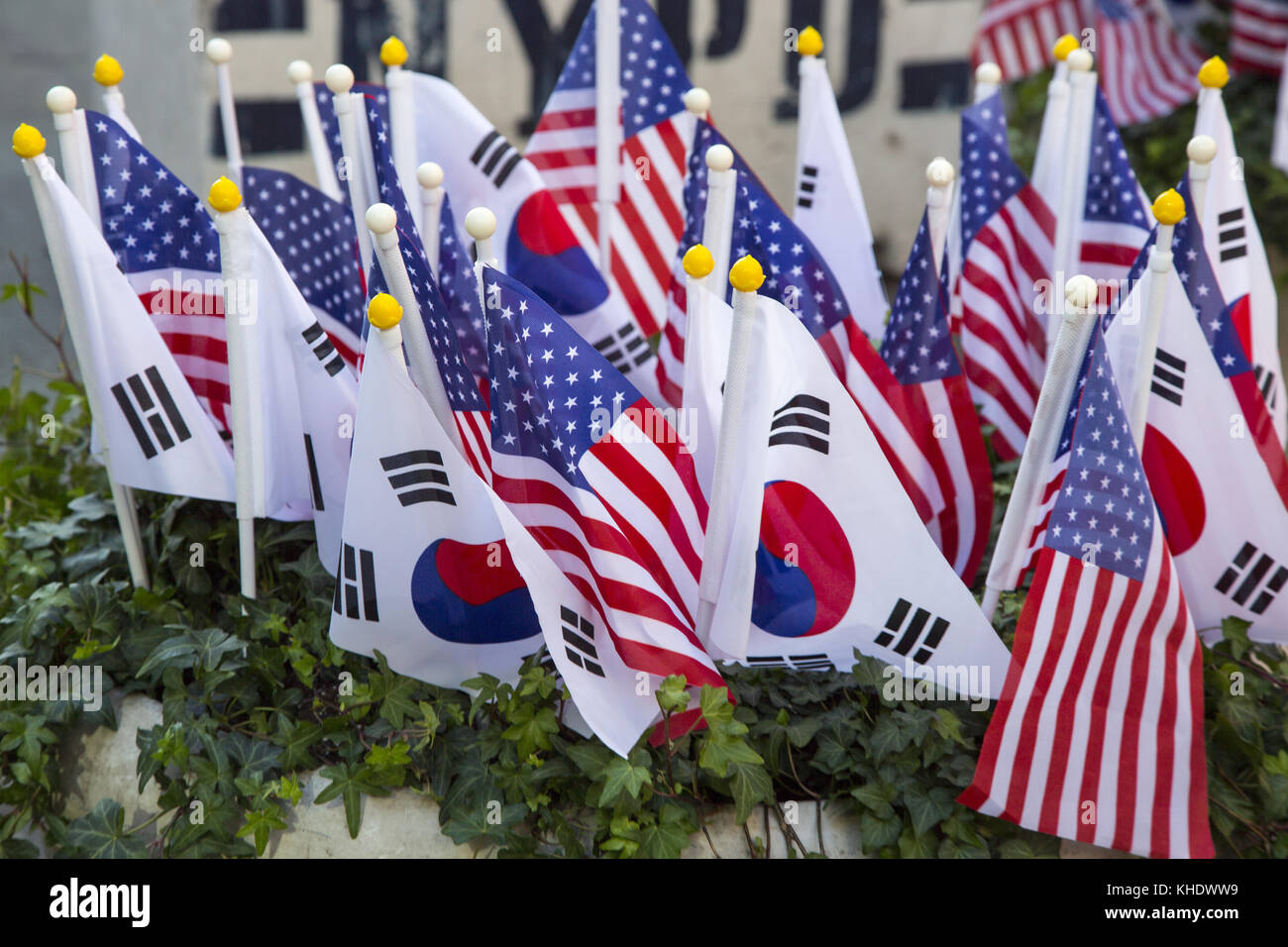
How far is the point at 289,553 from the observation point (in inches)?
147

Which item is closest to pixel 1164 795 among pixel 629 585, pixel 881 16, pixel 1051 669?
pixel 1051 669

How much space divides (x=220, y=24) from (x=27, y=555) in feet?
10.7

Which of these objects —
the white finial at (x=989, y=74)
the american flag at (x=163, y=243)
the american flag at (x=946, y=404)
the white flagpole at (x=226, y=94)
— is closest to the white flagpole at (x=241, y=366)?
the american flag at (x=163, y=243)

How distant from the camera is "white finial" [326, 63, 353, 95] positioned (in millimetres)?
3305

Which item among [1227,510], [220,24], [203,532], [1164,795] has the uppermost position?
[220,24]

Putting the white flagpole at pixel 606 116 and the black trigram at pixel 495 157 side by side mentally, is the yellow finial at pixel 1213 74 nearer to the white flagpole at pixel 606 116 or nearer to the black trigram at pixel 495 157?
the white flagpole at pixel 606 116

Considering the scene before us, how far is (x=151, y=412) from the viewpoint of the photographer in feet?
10.6

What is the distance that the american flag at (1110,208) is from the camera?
404 cm

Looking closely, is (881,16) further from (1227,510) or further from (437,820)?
(437,820)

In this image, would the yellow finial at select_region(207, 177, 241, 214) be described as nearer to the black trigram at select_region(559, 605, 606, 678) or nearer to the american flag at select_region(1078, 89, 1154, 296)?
the black trigram at select_region(559, 605, 606, 678)

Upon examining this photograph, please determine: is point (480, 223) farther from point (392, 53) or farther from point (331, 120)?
point (331, 120)

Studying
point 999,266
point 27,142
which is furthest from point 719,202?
point 27,142

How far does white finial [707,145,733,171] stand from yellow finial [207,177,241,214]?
1.21m

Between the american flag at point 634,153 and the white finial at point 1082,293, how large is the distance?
1997 mm
